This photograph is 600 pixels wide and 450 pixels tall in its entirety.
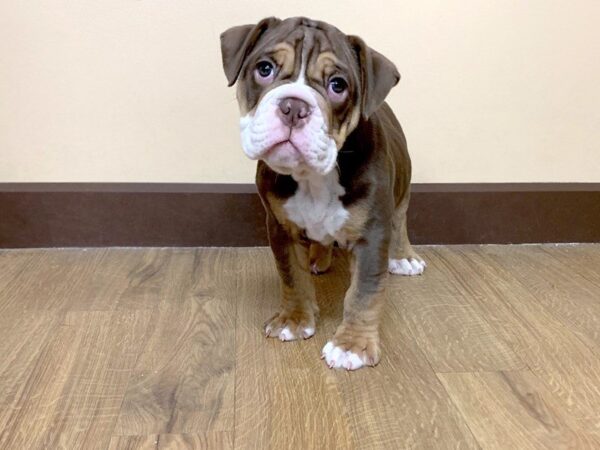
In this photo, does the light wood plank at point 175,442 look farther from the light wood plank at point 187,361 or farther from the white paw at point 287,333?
the white paw at point 287,333

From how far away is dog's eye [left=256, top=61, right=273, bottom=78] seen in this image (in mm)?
1614

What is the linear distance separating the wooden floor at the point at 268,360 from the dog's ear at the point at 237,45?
0.74m

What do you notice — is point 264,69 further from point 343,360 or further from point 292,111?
point 343,360

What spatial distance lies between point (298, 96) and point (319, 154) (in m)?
0.14

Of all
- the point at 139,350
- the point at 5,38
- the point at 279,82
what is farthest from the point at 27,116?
the point at 279,82

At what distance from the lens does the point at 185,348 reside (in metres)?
1.81

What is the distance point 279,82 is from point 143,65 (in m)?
1.01

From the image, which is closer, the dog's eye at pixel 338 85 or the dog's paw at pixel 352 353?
the dog's eye at pixel 338 85

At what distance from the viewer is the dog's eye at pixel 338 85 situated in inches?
63.4

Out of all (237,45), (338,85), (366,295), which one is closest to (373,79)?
(338,85)

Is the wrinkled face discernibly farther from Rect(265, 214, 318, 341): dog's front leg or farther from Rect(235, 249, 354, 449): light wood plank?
Rect(235, 249, 354, 449): light wood plank

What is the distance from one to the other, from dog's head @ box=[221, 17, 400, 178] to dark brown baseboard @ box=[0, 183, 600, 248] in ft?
2.97

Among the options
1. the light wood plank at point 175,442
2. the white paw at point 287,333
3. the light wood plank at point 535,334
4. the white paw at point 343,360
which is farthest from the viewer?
the white paw at point 287,333

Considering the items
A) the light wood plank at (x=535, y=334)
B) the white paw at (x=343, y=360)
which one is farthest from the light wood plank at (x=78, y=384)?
the light wood plank at (x=535, y=334)
